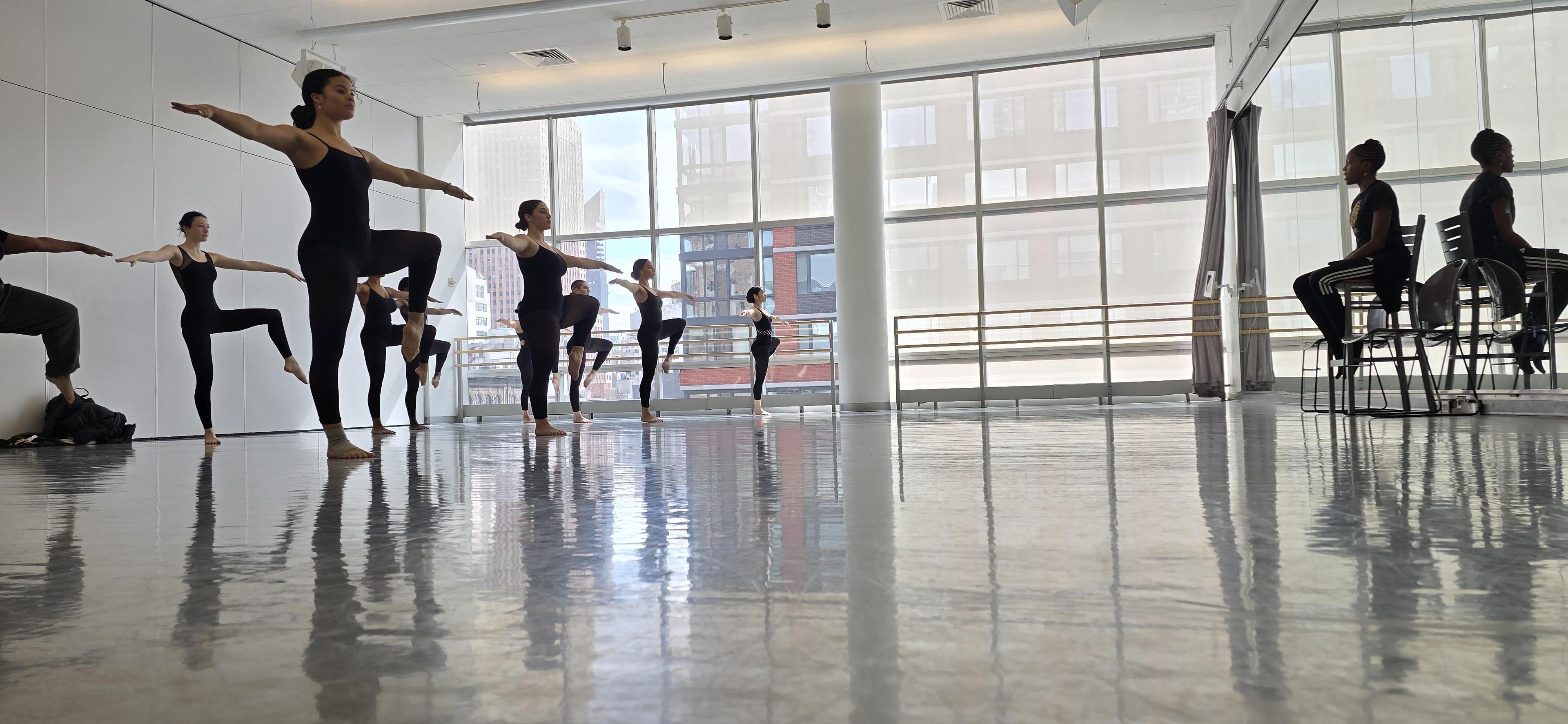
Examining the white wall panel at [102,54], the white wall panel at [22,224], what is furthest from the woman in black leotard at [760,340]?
the white wall panel at [22,224]

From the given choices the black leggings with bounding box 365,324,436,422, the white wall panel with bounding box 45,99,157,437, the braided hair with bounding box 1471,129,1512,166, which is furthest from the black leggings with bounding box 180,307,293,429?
the braided hair with bounding box 1471,129,1512,166

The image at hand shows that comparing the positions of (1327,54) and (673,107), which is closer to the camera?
(1327,54)

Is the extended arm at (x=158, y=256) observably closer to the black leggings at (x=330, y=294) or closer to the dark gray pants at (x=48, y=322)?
the dark gray pants at (x=48, y=322)

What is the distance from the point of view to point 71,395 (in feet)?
19.9

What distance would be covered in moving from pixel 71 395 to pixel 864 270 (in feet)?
22.2

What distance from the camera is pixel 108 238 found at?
739 centimetres

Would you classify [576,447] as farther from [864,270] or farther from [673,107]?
[673,107]

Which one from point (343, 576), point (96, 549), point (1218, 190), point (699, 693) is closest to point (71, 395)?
point (96, 549)

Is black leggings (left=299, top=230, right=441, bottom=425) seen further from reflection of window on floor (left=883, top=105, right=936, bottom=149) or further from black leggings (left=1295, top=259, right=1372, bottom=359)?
reflection of window on floor (left=883, top=105, right=936, bottom=149)

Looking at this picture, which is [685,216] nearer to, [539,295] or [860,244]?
[860,244]

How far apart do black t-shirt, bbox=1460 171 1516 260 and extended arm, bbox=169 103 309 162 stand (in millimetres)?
4141

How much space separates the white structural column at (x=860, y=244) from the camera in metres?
10.2

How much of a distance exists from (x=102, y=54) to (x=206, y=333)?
3282 mm

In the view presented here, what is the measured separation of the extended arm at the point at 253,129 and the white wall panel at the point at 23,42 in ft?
17.3
